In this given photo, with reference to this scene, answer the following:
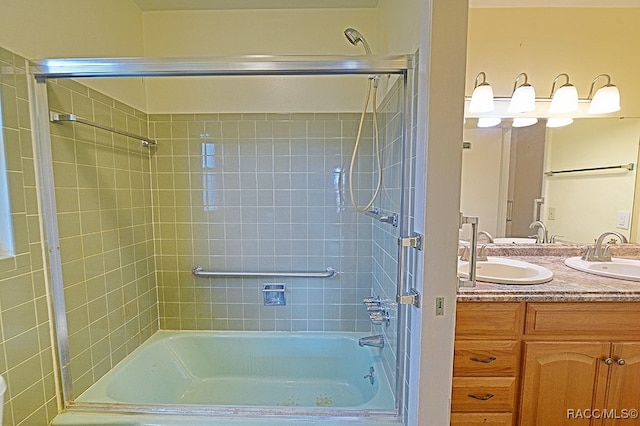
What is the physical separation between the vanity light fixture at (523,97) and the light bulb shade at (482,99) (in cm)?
11

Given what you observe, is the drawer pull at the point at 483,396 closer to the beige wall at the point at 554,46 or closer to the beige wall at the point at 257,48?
the beige wall at the point at 554,46

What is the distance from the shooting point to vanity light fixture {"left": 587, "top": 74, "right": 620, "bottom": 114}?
5.53ft

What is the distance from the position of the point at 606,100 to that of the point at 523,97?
0.46m

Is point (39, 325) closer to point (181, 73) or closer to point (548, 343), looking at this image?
point (181, 73)

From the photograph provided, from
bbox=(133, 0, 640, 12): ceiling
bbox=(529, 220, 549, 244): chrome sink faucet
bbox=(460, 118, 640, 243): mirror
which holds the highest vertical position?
bbox=(133, 0, 640, 12): ceiling

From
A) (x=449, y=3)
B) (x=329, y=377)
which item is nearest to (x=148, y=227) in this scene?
(x=329, y=377)

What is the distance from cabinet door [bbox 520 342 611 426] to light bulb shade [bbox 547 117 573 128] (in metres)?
1.17

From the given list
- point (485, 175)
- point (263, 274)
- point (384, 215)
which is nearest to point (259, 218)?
point (263, 274)

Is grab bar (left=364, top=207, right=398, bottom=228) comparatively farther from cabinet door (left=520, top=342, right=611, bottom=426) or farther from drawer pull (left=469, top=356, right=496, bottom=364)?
cabinet door (left=520, top=342, right=611, bottom=426)

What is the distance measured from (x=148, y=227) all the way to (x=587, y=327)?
2408 mm

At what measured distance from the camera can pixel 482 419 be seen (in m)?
1.34

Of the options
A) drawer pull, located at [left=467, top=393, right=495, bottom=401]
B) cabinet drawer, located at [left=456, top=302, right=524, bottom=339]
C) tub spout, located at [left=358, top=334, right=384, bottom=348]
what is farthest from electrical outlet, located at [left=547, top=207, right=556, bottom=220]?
tub spout, located at [left=358, top=334, right=384, bottom=348]

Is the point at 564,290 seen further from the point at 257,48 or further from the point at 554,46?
the point at 257,48

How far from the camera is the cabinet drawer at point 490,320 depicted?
1.29m
